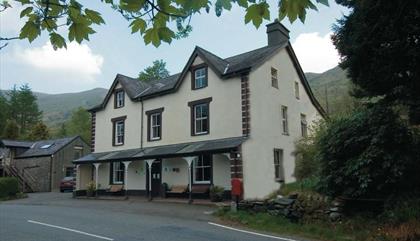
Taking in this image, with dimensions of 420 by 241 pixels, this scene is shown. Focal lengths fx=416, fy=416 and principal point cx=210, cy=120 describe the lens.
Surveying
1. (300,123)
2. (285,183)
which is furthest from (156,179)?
(300,123)

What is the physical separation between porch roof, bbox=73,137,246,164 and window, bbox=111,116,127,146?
2.95 ft

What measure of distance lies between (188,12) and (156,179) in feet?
84.7

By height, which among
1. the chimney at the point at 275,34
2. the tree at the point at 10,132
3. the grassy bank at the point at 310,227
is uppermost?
the chimney at the point at 275,34

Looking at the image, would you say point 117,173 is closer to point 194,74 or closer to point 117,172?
point 117,172

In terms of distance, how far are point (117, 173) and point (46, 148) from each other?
67.2ft

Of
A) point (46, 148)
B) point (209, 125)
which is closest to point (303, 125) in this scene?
point (209, 125)

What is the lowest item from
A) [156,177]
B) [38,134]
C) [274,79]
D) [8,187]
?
[8,187]

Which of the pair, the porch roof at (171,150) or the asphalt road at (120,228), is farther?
the porch roof at (171,150)

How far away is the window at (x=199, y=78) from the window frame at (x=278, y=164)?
622cm

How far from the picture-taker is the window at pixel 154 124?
28.9 meters

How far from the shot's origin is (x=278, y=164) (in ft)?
85.5

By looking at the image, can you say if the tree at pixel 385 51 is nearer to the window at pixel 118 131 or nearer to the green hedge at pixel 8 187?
the window at pixel 118 131

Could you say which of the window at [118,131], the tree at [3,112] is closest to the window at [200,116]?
the window at [118,131]

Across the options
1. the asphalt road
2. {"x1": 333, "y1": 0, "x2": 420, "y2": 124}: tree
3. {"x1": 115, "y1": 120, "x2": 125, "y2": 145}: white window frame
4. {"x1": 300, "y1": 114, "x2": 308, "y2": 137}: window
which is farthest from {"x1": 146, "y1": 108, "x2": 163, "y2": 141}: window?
{"x1": 333, "y1": 0, "x2": 420, "y2": 124}: tree
